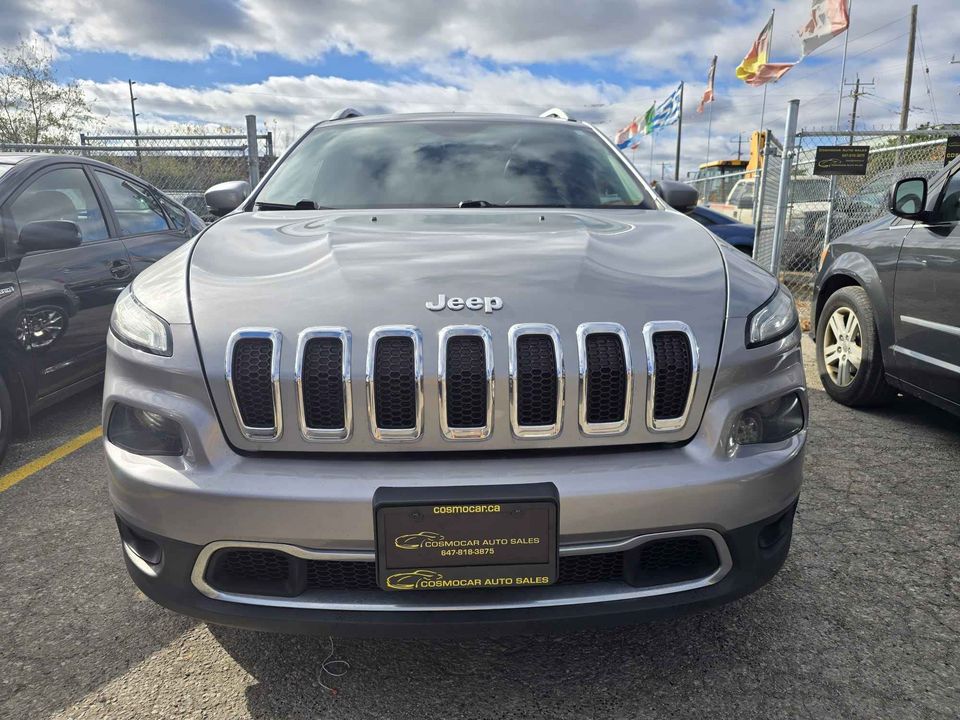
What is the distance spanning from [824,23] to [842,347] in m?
11.7

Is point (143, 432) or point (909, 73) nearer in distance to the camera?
point (143, 432)

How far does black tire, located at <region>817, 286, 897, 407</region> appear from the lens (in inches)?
156

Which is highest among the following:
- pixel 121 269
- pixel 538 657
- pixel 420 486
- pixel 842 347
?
pixel 121 269

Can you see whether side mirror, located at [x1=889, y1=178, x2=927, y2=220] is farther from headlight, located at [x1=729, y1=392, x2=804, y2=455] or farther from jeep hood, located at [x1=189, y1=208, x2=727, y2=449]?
headlight, located at [x1=729, y1=392, x2=804, y2=455]

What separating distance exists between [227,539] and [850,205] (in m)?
Result: 9.31

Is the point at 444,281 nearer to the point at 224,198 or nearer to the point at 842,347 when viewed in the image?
the point at 224,198

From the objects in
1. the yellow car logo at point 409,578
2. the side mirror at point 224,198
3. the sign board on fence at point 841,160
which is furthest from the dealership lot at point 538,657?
the sign board on fence at point 841,160

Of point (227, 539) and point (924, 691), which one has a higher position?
point (227, 539)

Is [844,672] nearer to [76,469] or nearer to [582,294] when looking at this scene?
[582,294]

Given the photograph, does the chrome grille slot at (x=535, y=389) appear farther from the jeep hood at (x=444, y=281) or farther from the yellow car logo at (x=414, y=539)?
the yellow car logo at (x=414, y=539)

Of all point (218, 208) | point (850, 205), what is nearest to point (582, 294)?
point (218, 208)

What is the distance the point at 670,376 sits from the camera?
1667 mm

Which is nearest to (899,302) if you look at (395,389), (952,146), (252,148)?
(395,389)

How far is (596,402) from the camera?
1.64m
